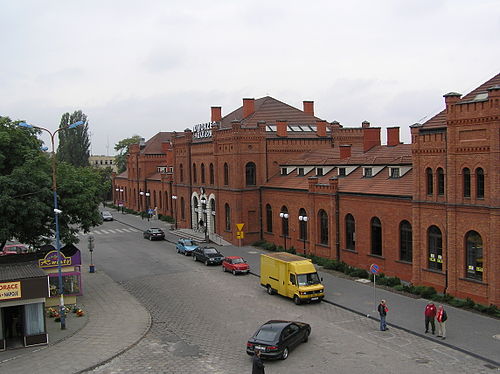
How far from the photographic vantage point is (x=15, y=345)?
21.9 metres

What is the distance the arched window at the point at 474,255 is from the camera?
2536 cm

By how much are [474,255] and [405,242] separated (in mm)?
5759

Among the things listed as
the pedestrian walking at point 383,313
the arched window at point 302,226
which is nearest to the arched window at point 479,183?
the pedestrian walking at point 383,313

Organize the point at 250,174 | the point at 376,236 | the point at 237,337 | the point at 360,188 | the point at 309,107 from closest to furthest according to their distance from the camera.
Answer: the point at 237,337 → the point at 376,236 → the point at 360,188 → the point at 250,174 → the point at 309,107

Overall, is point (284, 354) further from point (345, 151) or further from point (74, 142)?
point (74, 142)

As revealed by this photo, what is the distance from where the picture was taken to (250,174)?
1879 inches

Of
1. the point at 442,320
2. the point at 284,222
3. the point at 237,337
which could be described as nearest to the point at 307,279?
the point at 237,337

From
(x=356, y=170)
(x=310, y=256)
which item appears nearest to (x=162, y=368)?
(x=310, y=256)

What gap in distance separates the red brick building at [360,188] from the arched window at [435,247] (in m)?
0.05

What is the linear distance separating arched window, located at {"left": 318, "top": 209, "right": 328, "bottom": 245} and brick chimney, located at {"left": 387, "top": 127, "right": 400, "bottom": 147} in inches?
358

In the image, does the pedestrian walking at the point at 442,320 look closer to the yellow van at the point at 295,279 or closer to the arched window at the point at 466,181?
the arched window at the point at 466,181

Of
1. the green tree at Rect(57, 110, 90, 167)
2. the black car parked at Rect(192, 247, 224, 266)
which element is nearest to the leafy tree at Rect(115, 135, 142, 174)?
the green tree at Rect(57, 110, 90, 167)

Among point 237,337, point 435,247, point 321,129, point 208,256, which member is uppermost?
point 321,129

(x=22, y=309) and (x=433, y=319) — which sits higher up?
(x=22, y=309)
